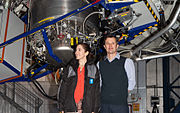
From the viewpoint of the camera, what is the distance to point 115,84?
10.7 ft

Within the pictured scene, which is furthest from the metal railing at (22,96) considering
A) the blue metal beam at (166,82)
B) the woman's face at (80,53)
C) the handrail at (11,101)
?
the woman's face at (80,53)

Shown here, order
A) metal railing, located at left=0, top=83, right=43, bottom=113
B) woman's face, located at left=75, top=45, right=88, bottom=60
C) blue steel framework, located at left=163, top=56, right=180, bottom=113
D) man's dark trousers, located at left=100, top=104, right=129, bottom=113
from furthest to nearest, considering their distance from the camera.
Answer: blue steel framework, located at left=163, top=56, right=180, bottom=113
metal railing, located at left=0, top=83, right=43, bottom=113
woman's face, located at left=75, top=45, right=88, bottom=60
man's dark trousers, located at left=100, top=104, right=129, bottom=113

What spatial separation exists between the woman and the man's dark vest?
12cm

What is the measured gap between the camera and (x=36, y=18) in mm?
4863

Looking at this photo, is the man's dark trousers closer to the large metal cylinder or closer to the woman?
the woman

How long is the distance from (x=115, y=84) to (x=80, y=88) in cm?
53

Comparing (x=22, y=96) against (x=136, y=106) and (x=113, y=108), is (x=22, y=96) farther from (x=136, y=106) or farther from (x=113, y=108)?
(x=113, y=108)

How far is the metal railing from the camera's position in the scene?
31.5 feet

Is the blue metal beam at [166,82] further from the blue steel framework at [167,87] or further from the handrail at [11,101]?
the handrail at [11,101]

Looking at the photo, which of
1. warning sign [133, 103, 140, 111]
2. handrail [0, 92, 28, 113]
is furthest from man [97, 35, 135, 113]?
warning sign [133, 103, 140, 111]

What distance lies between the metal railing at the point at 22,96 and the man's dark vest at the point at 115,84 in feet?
23.6

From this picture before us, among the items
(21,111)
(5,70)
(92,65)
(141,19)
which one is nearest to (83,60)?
(92,65)

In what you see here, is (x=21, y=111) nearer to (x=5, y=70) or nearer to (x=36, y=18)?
(x=5, y=70)

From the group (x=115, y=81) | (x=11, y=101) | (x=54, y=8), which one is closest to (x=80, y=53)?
(x=115, y=81)
